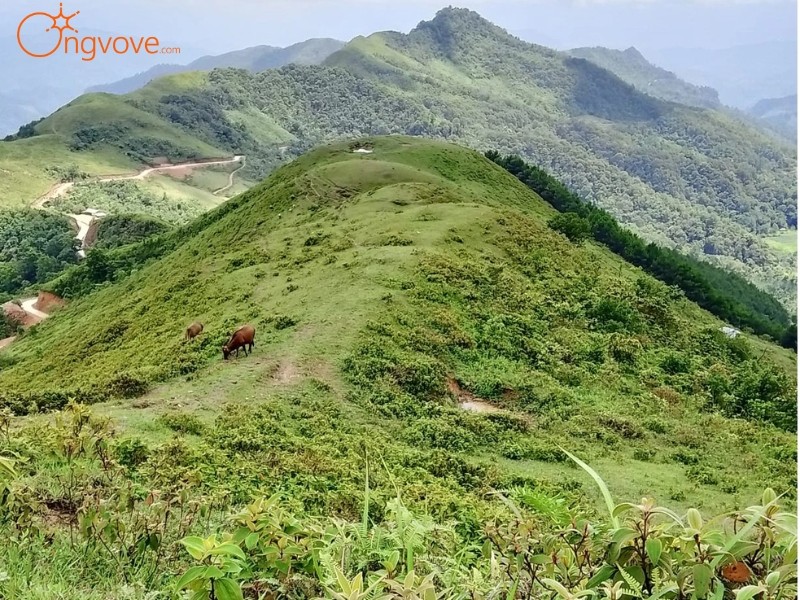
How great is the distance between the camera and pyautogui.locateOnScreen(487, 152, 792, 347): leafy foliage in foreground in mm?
45375

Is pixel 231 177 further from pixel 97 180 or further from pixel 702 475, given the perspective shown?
pixel 702 475

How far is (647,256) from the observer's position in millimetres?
51219

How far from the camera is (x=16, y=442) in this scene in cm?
794

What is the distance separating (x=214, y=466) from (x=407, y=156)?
4638 centimetres

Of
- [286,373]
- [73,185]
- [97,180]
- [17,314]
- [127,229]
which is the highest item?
[97,180]

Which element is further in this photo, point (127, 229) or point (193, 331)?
point (127, 229)

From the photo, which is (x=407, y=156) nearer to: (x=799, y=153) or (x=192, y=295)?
(x=192, y=295)

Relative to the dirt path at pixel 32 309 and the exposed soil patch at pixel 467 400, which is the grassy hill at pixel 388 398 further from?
the dirt path at pixel 32 309

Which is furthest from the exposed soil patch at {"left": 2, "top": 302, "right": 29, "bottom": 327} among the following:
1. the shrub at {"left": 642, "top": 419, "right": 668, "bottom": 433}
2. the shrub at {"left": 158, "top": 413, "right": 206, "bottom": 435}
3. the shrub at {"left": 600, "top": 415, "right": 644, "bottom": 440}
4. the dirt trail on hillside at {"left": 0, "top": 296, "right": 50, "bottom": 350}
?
the shrub at {"left": 642, "top": 419, "right": 668, "bottom": 433}

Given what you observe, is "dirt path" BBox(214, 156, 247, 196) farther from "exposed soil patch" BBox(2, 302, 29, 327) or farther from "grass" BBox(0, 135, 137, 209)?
"exposed soil patch" BBox(2, 302, 29, 327)

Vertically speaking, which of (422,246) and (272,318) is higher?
(422,246)

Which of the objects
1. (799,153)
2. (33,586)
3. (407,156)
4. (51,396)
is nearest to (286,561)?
(33,586)

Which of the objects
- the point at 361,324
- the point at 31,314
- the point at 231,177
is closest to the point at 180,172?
the point at 231,177

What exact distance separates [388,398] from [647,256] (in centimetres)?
3945
